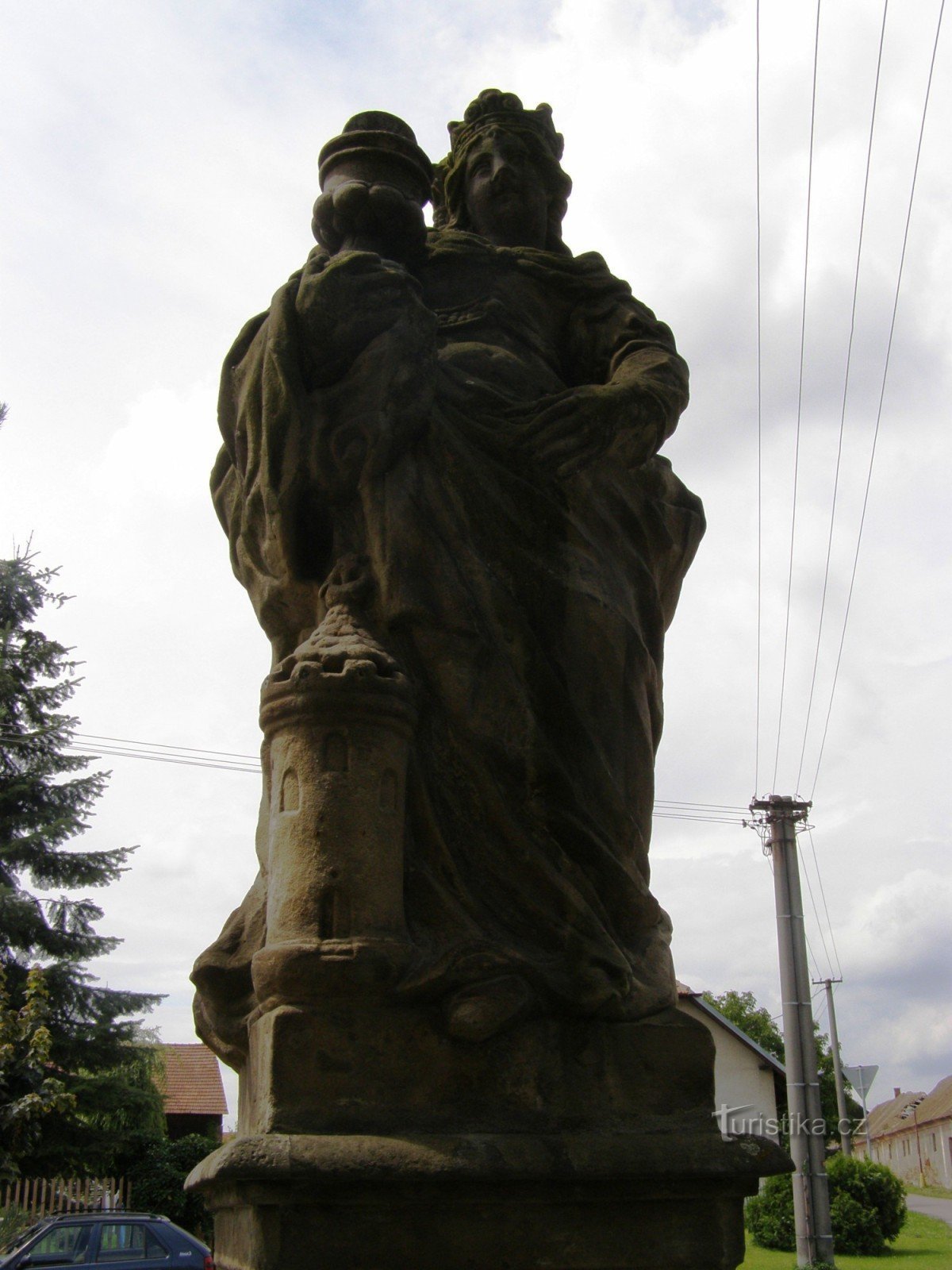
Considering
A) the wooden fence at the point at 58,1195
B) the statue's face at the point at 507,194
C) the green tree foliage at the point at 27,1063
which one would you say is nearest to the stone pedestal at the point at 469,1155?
the statue's face at the point at 507,194

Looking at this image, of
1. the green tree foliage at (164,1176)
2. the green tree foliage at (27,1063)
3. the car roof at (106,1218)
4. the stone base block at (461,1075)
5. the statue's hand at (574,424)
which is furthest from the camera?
the green tree foliage at (164,1176)

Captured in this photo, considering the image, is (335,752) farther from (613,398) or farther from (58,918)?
(58,918)

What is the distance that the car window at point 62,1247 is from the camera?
1041 cm

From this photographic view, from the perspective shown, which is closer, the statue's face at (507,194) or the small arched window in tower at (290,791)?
the small arched window in tower at (290,791)

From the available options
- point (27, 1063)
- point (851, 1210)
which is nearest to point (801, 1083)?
point (851, 1210)

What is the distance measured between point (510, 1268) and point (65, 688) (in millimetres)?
21096

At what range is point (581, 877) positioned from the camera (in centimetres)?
308

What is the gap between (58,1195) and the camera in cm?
1645

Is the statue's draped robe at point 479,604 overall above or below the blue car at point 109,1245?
above

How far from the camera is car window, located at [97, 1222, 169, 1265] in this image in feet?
35.0

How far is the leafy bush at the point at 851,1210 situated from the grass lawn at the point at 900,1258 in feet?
0.99

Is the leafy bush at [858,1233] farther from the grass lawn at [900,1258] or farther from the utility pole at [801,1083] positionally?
the utility pole at [801,1083]

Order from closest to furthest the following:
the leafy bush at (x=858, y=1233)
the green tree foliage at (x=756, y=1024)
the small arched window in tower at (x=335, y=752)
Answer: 1. the small arched window in tower at (x=335, y=752)
2. the leafy bush at (x=858, y=1233)
3. the green tree foliage at (x=756, y=1024)

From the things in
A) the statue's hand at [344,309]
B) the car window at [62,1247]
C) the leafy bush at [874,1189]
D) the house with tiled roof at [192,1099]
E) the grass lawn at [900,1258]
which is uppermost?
the statue's hand at [344,309]
